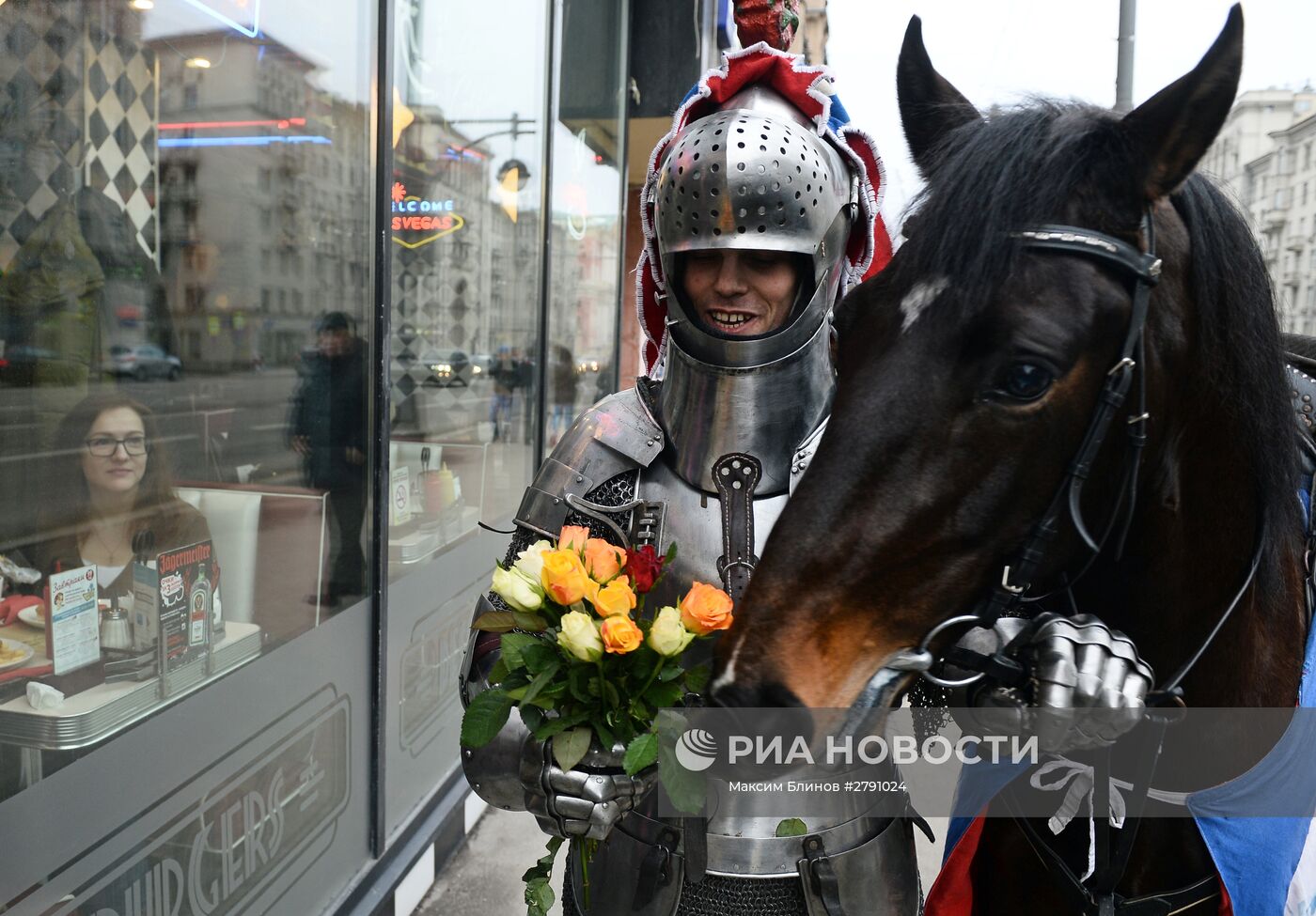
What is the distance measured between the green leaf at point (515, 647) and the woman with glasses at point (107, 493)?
3.36 feet

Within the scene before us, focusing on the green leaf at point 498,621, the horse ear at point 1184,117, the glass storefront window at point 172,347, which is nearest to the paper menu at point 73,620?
the glass storefront window at point 172,347

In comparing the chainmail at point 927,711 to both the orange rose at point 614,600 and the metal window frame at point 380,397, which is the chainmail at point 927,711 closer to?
the orange rose at point 614,600

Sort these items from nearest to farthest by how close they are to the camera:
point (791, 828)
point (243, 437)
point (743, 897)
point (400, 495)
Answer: point (791, 828)
point (743, 897)
point (243, 437)
point (400, 495)

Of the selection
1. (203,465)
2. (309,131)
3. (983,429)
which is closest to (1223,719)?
(983,429)

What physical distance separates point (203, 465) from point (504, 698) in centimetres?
134

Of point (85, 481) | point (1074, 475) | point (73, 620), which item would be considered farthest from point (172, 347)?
point (1074, 475)

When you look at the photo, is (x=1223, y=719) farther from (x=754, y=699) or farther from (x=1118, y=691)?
(x=754, y=699)

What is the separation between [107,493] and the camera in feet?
6.23

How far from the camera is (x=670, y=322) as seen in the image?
6.03 feet

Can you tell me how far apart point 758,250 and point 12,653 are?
1.60 metres

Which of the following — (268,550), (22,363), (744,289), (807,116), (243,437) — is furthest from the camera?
(268,550)

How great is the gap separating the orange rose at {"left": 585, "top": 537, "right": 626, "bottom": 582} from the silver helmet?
0.38 metres

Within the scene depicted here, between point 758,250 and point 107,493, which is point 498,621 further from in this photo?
point 107,493

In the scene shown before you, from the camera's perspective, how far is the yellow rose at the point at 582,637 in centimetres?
125
